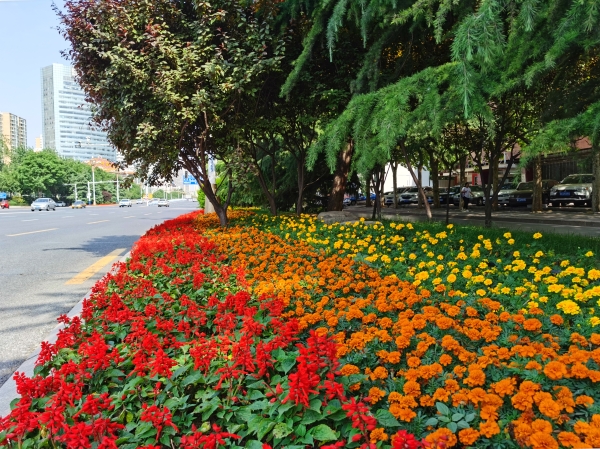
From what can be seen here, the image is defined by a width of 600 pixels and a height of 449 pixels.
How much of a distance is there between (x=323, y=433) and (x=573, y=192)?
2489 cm

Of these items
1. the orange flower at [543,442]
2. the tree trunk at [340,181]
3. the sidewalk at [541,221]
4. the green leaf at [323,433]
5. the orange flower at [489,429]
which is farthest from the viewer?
the sidewalk at [541,221]

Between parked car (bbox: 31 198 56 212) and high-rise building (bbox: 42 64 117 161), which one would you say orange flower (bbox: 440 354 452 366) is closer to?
parked car (bbox: 31 198 56 212)

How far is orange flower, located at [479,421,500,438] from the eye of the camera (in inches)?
65.4

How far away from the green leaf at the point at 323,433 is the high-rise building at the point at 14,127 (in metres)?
136

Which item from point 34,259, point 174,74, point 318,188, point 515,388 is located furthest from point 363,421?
point 318,188

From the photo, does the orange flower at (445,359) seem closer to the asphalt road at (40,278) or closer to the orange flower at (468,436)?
the orange flower at (468,436)

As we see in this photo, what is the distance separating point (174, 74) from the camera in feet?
23.3

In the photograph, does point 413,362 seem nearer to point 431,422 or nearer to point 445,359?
point 445,359

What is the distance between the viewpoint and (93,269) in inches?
333

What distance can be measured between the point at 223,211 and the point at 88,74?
362 cm

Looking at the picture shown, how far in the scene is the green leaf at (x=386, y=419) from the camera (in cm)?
184

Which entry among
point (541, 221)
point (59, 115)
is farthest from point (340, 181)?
point (59, 115)

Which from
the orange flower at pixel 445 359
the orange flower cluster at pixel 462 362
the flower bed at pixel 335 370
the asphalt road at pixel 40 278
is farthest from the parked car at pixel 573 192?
the orange flower at pixel 445 359

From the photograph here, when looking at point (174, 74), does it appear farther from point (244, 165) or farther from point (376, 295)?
point (376, 295)
